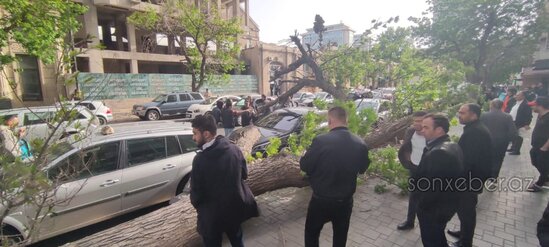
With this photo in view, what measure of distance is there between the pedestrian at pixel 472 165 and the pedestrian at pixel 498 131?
1.50 m

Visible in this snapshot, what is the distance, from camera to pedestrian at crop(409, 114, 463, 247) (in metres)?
2.57

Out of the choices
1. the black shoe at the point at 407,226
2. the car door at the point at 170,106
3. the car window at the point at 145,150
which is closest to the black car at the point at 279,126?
the car window at the point at 145,150

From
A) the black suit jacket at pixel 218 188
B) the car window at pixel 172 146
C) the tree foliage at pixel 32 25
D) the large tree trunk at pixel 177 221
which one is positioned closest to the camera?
the black suit jacket at pixel 218 188

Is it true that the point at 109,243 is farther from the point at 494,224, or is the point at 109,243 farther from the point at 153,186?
the point at 494,224

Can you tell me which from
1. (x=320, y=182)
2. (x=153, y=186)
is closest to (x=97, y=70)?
(x=153, y=186)

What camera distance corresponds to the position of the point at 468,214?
10.2 feet

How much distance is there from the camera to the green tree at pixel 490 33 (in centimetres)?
1738

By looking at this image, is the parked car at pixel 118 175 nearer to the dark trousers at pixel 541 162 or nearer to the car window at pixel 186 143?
the car window at pixel 186 143

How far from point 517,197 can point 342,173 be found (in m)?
4.28

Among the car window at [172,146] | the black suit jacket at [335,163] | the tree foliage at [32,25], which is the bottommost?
the car window at [172,146]

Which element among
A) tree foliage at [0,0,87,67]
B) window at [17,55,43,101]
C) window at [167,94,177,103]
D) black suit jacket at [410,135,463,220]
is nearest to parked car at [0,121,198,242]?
black suit jacket at [410,135,463,220]

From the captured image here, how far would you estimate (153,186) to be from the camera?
4426 mm

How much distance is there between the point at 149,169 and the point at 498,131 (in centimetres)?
593

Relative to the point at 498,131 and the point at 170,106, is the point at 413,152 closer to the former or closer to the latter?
the point at 498,131
